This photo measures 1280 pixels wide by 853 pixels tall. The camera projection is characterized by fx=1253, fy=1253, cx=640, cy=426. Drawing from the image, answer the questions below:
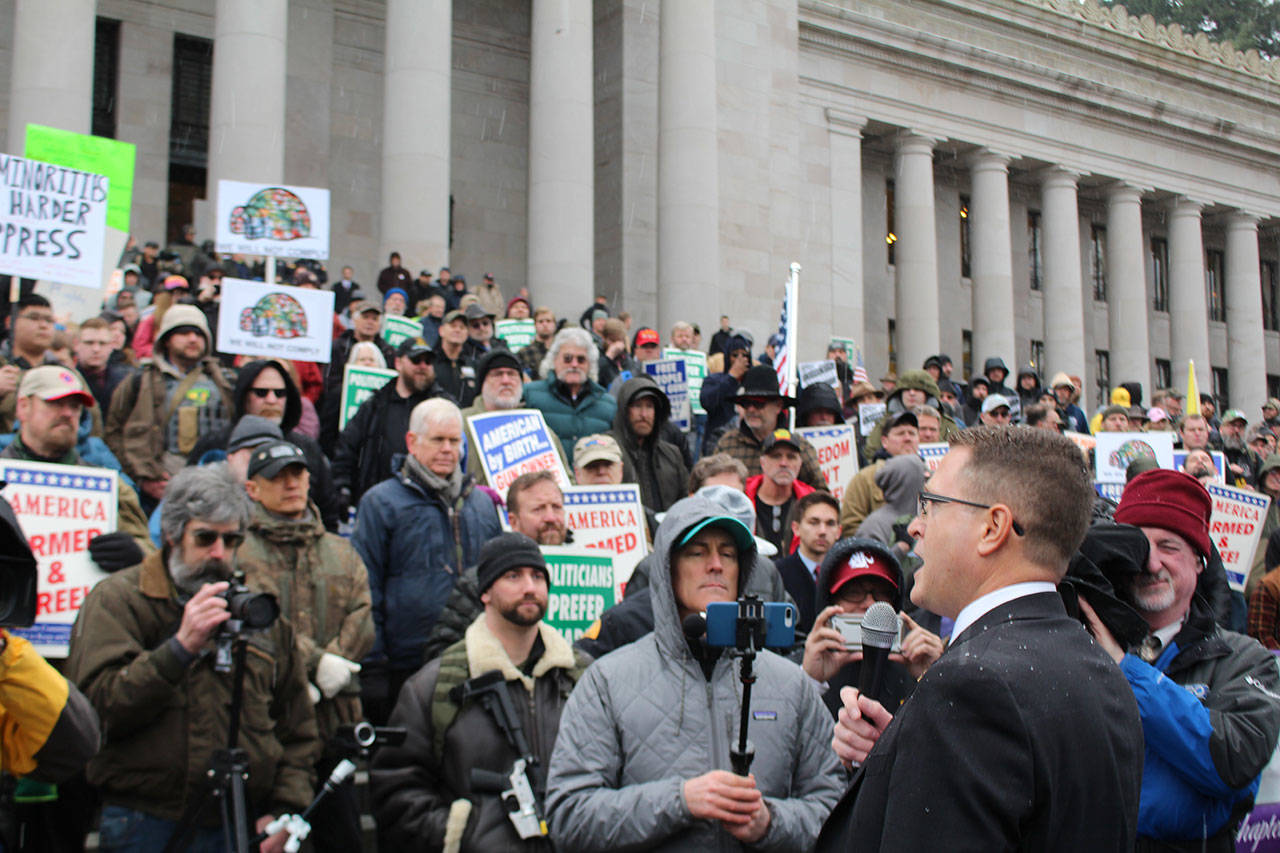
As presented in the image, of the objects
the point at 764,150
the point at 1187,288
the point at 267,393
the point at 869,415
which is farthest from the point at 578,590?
the point at 1187,288

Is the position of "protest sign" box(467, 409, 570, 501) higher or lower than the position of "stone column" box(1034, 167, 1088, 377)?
lower

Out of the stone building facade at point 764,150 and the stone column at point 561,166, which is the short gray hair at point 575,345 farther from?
the stone column at point 561,166

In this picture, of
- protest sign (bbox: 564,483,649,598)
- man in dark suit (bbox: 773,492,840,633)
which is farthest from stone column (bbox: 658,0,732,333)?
man in dark suit (bbox: 773,492,840,633)

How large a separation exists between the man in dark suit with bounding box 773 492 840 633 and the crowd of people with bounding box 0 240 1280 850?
2 cm

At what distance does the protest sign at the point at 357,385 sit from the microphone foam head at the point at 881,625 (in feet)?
25.5

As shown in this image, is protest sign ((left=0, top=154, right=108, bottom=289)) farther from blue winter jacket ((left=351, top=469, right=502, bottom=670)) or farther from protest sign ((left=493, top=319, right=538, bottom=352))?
protest sign ((left=493, top=319, right=538, bottom=352))

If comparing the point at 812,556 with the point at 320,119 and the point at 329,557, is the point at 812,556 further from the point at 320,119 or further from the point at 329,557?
the point at 320,119

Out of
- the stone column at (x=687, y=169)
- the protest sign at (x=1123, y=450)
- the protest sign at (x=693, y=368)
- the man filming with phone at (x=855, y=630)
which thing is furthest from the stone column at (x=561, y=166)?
the man filming with phone at (x=855, y=630)

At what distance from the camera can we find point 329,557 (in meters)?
5.88

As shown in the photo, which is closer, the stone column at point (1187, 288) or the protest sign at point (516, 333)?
the protest sign at point (516, 333)

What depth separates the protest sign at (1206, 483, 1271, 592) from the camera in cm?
959

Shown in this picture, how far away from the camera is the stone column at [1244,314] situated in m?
43.2

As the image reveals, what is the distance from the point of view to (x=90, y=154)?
34.0ft

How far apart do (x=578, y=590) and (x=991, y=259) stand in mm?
32096
